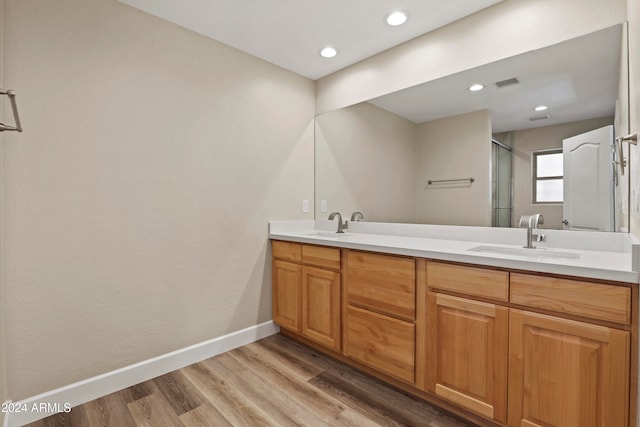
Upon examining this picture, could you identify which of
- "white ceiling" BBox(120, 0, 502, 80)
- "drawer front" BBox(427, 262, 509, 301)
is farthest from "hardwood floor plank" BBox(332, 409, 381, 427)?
"white ceiling" BBox(120, 0, 502, 80)

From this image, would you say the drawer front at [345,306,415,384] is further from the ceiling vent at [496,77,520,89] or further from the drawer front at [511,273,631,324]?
the ceiling vent at [496,77,520,89]

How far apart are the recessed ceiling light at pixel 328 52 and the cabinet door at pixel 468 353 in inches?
76.1

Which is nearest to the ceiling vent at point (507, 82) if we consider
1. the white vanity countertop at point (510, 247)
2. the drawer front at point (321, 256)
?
the white vanity countertop at point (510, 247)

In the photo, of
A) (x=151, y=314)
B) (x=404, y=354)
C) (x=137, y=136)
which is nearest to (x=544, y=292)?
(x=404, y=354)

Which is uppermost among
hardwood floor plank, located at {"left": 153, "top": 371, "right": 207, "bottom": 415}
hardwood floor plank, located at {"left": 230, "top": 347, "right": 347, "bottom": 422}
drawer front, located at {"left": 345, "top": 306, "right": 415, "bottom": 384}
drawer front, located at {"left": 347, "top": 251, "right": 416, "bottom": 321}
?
drawer front, located at {"left": 347, "top": 251, "right": 416, "bottom": 321}

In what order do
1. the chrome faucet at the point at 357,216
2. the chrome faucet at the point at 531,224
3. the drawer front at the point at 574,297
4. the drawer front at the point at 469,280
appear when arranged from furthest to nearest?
the chrome faucet at the point at 357,216
the chrome faucet at the point at 531,224
the drawer front at the point at 469,280
the drawer front at the point at 574,297

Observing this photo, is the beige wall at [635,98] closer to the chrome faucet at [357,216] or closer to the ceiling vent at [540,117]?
the ceiling vent at [540,117]

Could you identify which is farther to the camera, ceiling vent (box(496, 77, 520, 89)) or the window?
ceiling vent (box(496, 77, 520, 89))

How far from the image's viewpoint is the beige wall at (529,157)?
173 cm

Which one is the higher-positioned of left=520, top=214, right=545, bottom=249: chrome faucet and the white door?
the white door

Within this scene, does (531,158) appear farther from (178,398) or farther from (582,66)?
(178,398)

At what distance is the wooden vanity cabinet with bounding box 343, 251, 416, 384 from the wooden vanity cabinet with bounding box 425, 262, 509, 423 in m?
0.11

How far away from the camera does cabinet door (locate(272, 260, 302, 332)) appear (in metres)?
2.45

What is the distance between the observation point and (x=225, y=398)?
5.94ft
